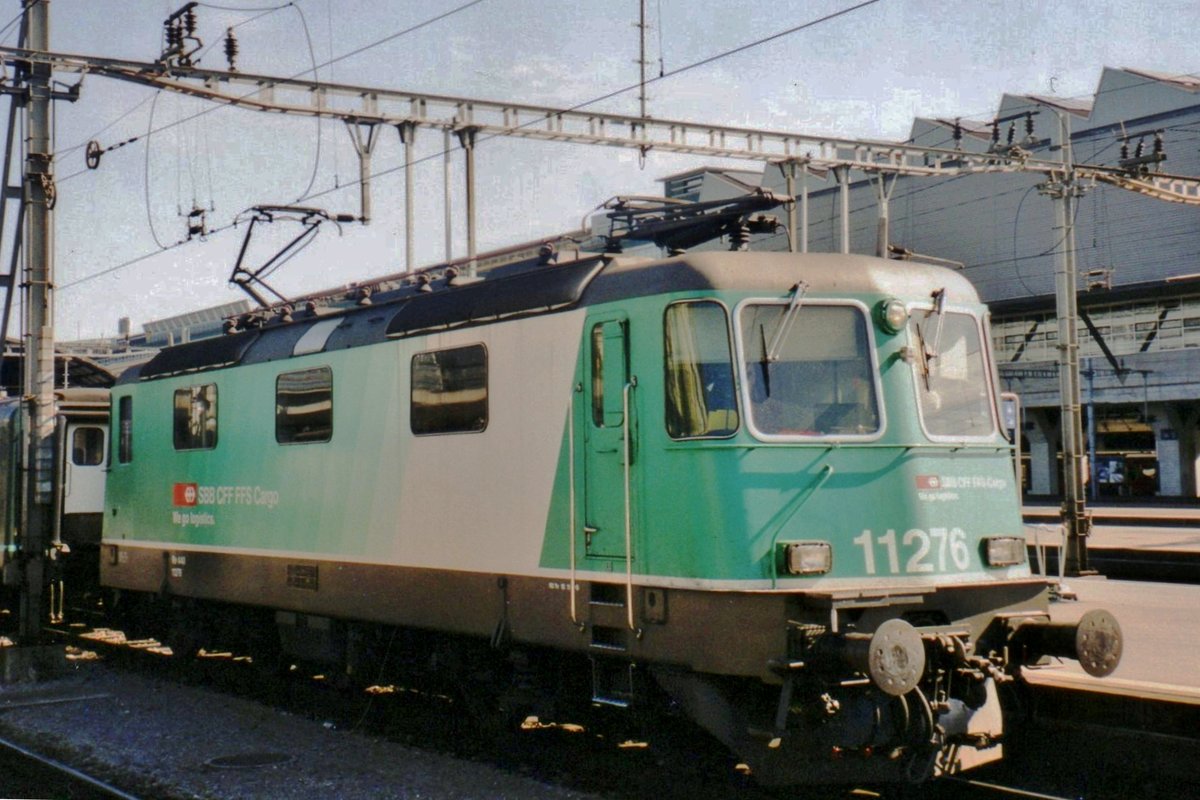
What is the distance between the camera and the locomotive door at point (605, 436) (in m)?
8.16

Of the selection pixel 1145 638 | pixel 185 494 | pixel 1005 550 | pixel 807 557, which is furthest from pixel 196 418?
pixel 1145 638

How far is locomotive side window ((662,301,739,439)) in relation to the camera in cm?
775

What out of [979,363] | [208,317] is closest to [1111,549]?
[979,363]

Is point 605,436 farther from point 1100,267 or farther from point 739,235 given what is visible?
point 1100,267

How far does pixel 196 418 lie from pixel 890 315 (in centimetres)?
792

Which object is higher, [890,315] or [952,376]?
[890,315]

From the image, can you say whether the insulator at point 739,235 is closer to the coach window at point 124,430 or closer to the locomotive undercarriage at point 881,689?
the locomotive undercarriage at point 881,689

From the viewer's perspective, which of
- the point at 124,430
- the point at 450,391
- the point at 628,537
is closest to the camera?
the point at 628,537

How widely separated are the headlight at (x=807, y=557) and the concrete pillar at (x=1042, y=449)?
41354 mm

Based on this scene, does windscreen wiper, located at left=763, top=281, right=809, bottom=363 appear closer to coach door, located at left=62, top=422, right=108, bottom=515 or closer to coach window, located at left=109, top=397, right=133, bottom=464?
coach window, located at left=109, top=397, right=133, bottom=464

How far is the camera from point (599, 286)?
28.1 feet

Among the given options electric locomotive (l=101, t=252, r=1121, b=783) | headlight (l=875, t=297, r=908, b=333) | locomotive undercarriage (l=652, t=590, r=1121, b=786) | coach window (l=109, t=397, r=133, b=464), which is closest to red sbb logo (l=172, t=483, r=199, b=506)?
coach window (l=109, t=397, r=133, b=464)

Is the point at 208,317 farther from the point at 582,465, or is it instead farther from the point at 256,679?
the point at 582,465

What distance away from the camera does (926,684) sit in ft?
25.6
